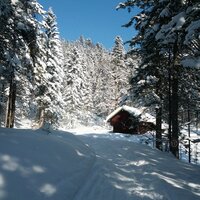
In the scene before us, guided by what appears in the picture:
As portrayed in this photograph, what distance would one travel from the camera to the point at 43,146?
10414 millimetres

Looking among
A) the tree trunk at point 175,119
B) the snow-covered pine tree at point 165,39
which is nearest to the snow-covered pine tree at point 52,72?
the snow-covered pine tree at point 165,39

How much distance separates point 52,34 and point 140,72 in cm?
1858

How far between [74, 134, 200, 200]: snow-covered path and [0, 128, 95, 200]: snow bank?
1.62 ft

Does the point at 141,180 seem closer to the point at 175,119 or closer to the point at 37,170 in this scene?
the point at 37,170

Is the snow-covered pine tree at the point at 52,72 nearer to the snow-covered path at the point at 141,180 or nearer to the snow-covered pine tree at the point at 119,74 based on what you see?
the snow-covered path at the point at 141,180

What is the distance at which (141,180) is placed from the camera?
400 inches

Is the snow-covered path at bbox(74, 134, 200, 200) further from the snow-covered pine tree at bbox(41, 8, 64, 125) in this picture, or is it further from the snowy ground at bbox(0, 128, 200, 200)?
the snow-covered pine tree at bbox(41, 8, 64, 125)

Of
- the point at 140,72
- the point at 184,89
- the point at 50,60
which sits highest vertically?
the point at 50,60

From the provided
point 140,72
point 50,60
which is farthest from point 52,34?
point 140,72

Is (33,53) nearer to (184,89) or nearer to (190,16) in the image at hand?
(184,89)

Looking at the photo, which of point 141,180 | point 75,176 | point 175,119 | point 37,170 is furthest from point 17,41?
point 141,180

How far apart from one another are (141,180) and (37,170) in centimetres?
392

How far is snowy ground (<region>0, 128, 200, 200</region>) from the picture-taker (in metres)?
7.33

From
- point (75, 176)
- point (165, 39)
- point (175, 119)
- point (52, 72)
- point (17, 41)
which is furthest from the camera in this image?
point (52, 72)
